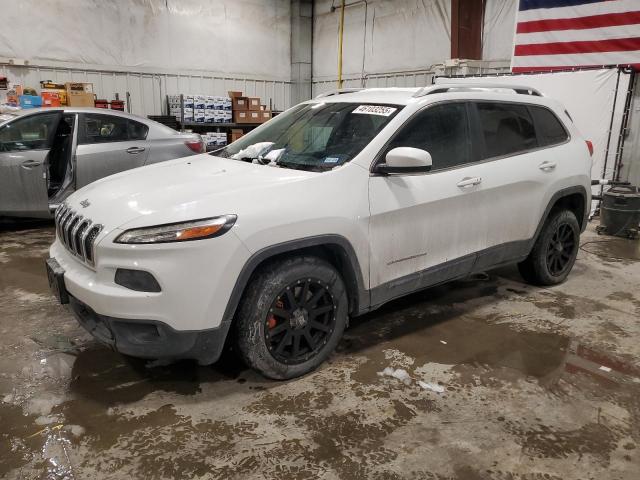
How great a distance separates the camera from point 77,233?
8.12ft

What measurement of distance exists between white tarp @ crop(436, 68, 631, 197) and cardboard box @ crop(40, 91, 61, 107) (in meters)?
7.13

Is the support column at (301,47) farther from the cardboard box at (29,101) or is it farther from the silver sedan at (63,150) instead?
the silver sedan at (63,150)

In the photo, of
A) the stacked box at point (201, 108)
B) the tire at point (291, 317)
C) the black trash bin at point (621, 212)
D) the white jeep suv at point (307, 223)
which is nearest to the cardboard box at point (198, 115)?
the stacked box at point (201, 108)

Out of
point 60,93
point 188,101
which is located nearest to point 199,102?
Result: point 188,101

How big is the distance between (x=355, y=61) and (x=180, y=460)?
436 inches

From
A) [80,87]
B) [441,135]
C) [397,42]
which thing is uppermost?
[397,42]

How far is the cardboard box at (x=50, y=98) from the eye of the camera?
8.60m

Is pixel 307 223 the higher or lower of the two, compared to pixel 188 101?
lower

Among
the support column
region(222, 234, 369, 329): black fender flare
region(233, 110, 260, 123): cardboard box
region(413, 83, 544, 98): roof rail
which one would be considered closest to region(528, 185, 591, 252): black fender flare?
region(413, 83, 544, 98): roof rail

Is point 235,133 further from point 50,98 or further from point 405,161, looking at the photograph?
point 405,161

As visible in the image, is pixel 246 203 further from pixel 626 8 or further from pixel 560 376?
pixel 626 8

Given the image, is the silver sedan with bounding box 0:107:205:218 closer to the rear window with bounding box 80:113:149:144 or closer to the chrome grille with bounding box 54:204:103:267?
the rear window with bounding box 80:113:149:144

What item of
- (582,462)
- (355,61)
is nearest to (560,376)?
(582,462)

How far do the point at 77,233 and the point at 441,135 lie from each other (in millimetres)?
2205
